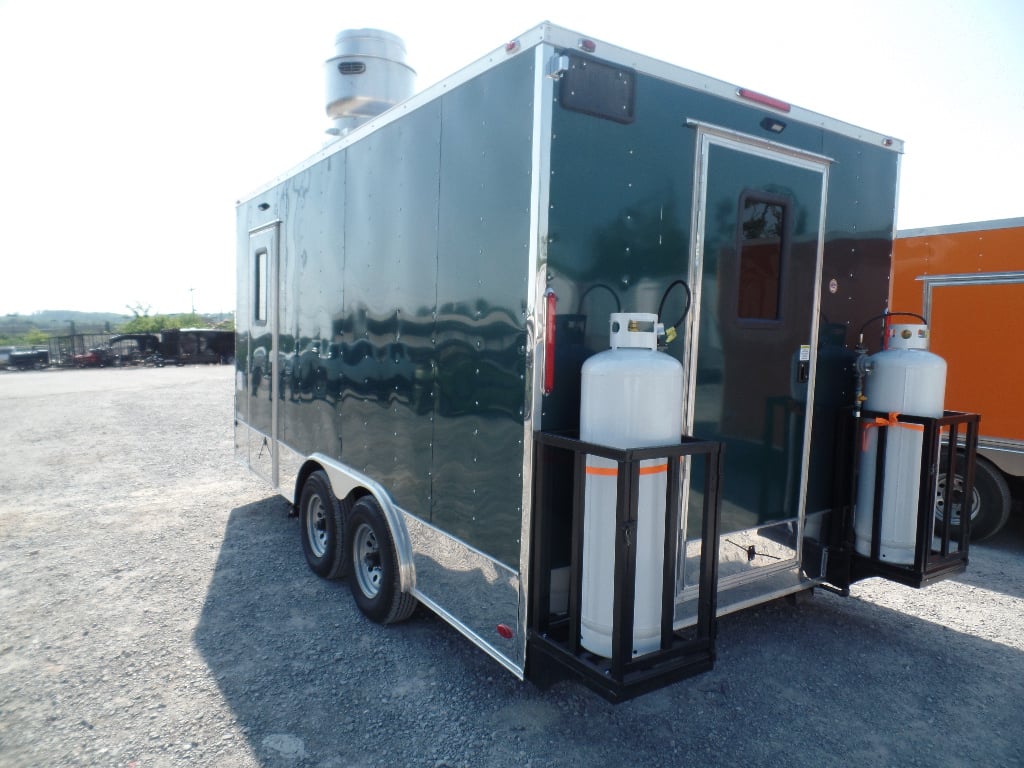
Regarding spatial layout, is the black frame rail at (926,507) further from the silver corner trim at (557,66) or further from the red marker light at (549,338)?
the silver corner trim at (557,66)

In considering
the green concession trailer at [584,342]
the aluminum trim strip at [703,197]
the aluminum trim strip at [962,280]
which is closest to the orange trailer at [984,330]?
the aluminum trim strip at [962,280]

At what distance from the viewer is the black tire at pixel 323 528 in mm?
4309

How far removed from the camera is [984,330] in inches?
213

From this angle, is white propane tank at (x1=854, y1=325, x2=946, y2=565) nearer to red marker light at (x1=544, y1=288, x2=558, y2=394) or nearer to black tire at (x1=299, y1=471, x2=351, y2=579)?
red marker light at (x1=544, y1=288, x2=558, y2=394)

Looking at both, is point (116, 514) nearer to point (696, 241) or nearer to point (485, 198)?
point (485, 198)

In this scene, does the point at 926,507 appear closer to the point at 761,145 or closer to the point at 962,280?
the point at 761,145

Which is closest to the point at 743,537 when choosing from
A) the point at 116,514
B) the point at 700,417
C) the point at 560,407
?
the point at 700,417

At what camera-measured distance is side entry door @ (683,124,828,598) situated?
121 inches

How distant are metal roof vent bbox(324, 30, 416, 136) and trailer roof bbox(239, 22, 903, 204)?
1.56 meters

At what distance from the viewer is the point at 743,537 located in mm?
3357

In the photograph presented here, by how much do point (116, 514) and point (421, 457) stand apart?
166 inches

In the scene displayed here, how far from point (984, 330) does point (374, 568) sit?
4.89 m

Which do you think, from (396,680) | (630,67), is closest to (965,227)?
(630,67)

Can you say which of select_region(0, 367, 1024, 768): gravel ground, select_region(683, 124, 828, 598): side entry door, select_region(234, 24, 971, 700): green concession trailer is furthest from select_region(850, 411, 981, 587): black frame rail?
select_region(0, 367, 1024, 768): gravel ground
